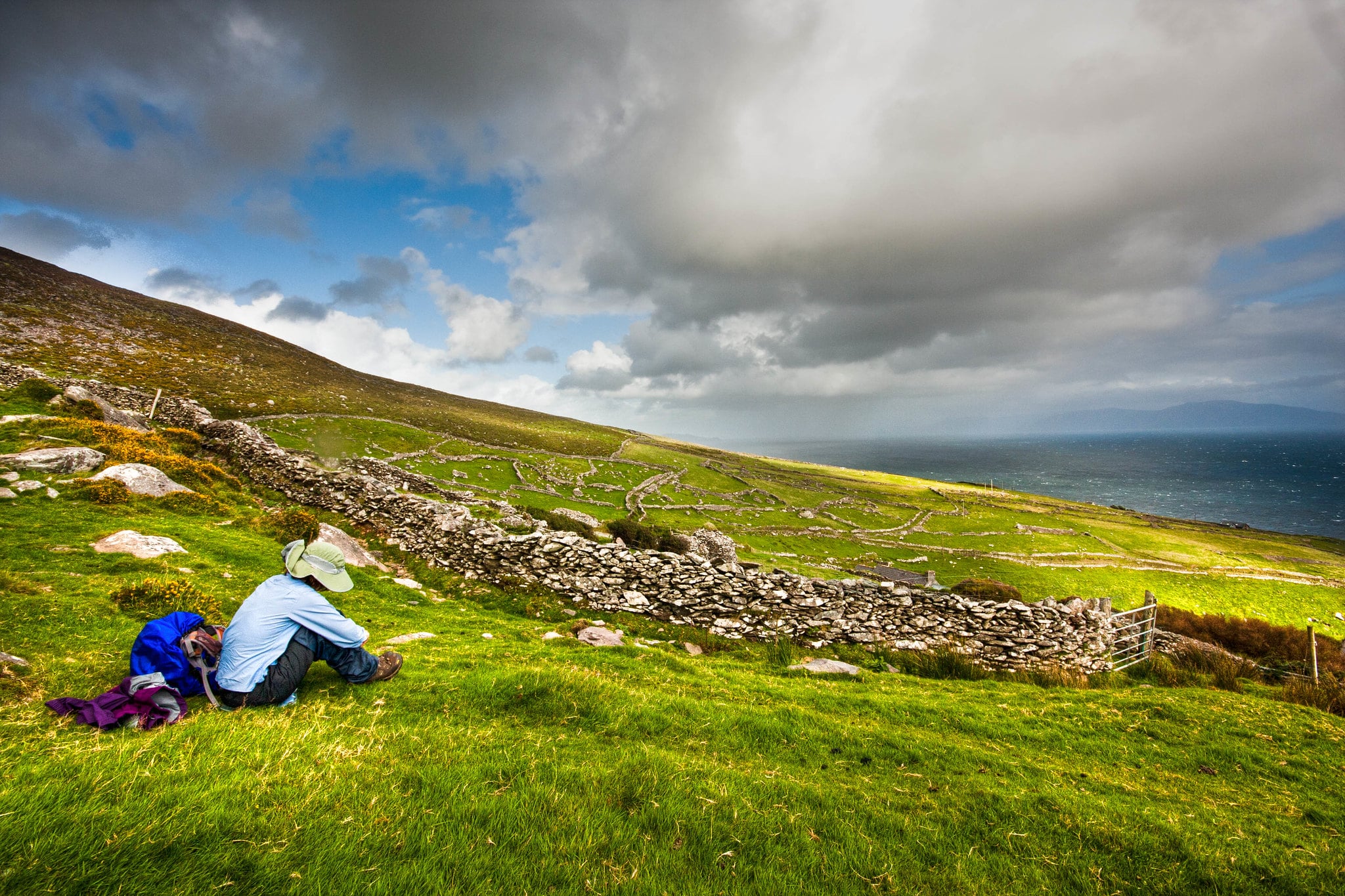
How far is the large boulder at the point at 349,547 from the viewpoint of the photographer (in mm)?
14555

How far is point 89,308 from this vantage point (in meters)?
61.2

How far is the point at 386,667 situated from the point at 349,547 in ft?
32.7

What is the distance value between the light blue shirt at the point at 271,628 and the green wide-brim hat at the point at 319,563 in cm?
18

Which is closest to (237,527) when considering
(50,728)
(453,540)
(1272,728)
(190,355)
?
(453,540)

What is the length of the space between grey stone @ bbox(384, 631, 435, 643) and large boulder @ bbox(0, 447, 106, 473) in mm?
11840

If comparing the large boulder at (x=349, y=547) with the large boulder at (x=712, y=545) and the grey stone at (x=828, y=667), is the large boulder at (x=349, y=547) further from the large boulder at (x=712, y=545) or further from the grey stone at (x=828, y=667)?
the large boulder at (x=712, y=545)

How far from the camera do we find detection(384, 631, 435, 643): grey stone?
9562 mm

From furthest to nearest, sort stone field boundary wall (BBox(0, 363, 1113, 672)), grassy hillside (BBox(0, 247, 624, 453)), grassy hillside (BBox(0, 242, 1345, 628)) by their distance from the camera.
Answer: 1. grassy hillside (BBox(0, 247, 624, 453))
2. grassy hillside (BBox(0, 242, 1345, 628))
3. stone field boundary wall (BBox(0, 363, 1113, 672))

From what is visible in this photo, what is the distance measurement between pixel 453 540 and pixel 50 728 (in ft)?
41.8

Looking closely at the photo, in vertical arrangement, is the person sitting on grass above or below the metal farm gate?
above

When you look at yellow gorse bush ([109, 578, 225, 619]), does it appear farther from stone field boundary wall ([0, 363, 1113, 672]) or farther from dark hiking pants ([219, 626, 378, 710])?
stone field boundary wall ([0, 363, 1113, 672])

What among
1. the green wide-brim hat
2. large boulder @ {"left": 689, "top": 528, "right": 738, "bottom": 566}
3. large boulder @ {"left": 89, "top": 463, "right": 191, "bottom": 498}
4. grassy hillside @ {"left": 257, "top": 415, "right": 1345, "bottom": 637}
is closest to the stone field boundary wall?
large boulder @ {"left": 89, "top": 463, "right": 191, "bottom": 498}

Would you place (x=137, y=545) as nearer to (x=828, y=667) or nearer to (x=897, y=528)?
(x=828, y=667)

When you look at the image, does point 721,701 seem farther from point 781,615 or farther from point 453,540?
point 453,540
